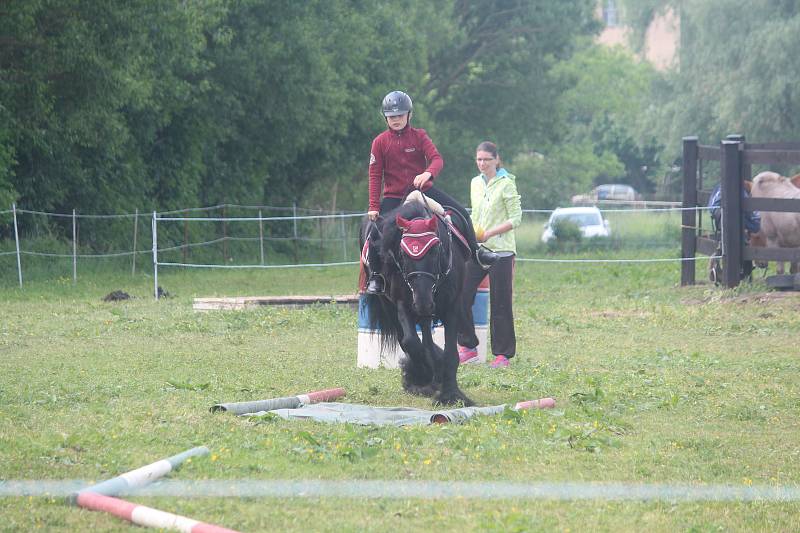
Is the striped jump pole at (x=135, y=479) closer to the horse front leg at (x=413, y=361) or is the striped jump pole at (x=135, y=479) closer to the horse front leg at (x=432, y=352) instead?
the horse front leg at (x=413, y=361)

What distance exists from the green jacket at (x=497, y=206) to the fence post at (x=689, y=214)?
28.0ft

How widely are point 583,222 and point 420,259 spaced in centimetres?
2447

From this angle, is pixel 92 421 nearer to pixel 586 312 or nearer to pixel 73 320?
pixel 73 320

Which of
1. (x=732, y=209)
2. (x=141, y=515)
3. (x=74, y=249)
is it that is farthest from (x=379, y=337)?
(x=74, y=249)

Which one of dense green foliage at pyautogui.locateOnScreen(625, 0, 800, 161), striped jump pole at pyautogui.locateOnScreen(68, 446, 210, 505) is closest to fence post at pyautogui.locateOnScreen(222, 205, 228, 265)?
dense green foliage at pyautogui.locateOnScreen(625, 0, 800, 161)

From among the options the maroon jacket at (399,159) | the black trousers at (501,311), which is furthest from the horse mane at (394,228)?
the black trousers at (501,311)

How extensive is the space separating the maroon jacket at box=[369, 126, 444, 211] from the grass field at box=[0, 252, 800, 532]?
1598mm

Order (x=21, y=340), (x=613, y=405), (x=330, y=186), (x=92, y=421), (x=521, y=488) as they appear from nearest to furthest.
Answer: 1. (x=521, y=488)
2. (x=92, y=421)
3. (x=613, y=405)
4. (x=21, y=340)
5. (x=330, y=186)

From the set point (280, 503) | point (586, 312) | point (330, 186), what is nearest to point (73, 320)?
point (586, 312)

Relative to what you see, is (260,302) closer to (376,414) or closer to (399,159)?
(399,159)

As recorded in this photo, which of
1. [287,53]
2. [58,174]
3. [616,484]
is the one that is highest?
[287,53]

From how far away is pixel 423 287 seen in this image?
822cm

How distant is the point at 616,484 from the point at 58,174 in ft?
64.1

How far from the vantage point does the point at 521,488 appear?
19.0 ft
